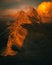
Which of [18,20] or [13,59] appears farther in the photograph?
[18,20]

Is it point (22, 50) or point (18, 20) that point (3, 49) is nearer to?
point (22, 50)

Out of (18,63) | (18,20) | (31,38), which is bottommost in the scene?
(18,63)

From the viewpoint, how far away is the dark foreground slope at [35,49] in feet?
159

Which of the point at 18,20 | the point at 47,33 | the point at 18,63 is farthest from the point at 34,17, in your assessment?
the point at 18,63

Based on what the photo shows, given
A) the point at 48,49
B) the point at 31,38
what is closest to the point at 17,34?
the point at 31,38

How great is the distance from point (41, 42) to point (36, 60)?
12.9 m

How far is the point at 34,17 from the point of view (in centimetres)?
6944

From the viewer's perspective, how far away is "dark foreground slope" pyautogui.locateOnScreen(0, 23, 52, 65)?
159ft

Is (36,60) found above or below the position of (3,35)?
below

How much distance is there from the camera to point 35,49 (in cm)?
5678

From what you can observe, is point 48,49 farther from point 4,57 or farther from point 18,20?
point 18,20

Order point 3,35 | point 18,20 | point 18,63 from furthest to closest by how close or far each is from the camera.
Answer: point 18,20, point 3,35, point 18,63

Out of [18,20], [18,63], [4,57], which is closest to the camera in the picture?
[18,63]

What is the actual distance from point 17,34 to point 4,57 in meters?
8.01
